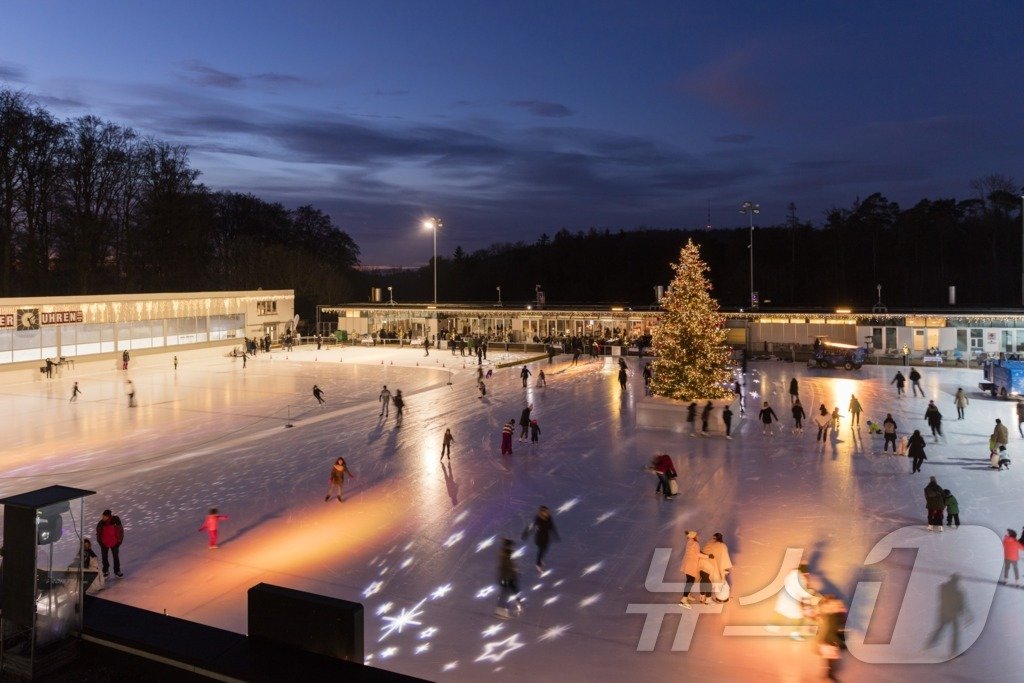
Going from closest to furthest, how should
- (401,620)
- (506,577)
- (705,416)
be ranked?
(401,620)
(506,577)
(705,416)

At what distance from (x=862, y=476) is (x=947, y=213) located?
63108mm

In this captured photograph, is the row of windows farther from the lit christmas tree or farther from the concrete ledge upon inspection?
the lit christmas tree

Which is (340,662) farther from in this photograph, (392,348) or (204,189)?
(204,189)

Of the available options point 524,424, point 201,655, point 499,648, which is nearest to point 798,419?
point 524,424

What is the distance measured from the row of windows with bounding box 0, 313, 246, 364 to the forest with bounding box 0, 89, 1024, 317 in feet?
35.8

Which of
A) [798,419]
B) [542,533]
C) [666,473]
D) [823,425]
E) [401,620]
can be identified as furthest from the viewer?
[798,419]

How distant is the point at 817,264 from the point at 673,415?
Answer: 58.7m

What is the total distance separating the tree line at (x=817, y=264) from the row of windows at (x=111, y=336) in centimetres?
3041

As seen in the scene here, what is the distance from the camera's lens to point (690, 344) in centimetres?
1916

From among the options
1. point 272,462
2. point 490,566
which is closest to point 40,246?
point 272,462

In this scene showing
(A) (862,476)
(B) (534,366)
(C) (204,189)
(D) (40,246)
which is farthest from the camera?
(C) (204,189)

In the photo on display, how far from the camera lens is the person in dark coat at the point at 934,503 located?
34.2 ft

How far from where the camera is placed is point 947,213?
214 feet

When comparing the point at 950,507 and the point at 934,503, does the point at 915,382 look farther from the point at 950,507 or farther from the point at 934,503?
the point at 934,503
